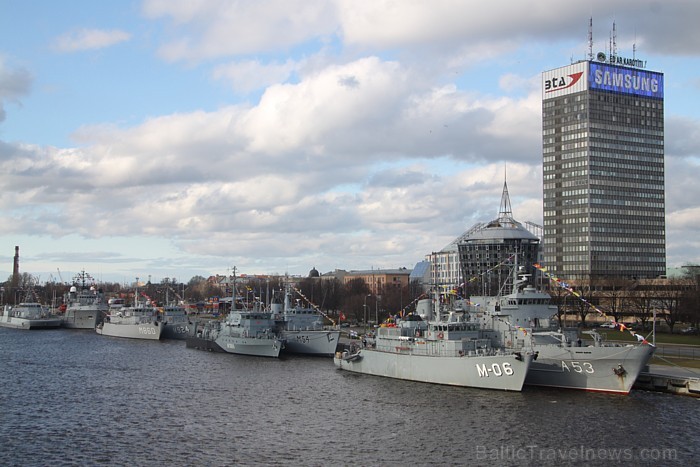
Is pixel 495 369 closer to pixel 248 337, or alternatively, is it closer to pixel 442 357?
pixel 442 357

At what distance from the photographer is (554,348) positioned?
60.5m

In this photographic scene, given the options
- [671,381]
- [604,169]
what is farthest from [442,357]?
[604,169]

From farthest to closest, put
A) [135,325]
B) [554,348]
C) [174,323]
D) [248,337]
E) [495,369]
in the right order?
[174,323] < [135,325] < [248,337] < [554,348] < [495,369]

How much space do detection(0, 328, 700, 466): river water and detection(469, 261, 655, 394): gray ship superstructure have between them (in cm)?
172

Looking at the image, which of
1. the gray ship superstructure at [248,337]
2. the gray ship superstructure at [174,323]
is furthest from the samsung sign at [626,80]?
the gray ship superstructure at [248,337]

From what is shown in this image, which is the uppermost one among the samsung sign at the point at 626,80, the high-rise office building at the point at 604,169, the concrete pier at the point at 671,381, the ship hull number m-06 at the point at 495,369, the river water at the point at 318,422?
the samsung sign at the point at 626,80

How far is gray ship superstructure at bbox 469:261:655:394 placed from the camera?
56.4 meters

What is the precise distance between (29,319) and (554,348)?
133455mm

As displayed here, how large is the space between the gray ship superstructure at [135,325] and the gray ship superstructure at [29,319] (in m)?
26.8

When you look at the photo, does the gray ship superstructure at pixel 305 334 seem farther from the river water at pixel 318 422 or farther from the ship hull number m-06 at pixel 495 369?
the ship hull number m-06 at pixel 495 369

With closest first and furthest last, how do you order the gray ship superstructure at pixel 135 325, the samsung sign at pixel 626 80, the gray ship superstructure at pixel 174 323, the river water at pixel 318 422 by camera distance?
the river water at pixel 318 422, the gray ship superstructure at pixel 135 325, the gray ship superstructure at pixel 174 323, the samsung sign at pixel 626 80

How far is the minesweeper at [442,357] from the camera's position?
57938mm

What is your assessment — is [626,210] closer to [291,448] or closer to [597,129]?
[597,129]

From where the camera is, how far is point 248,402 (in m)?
55.8
